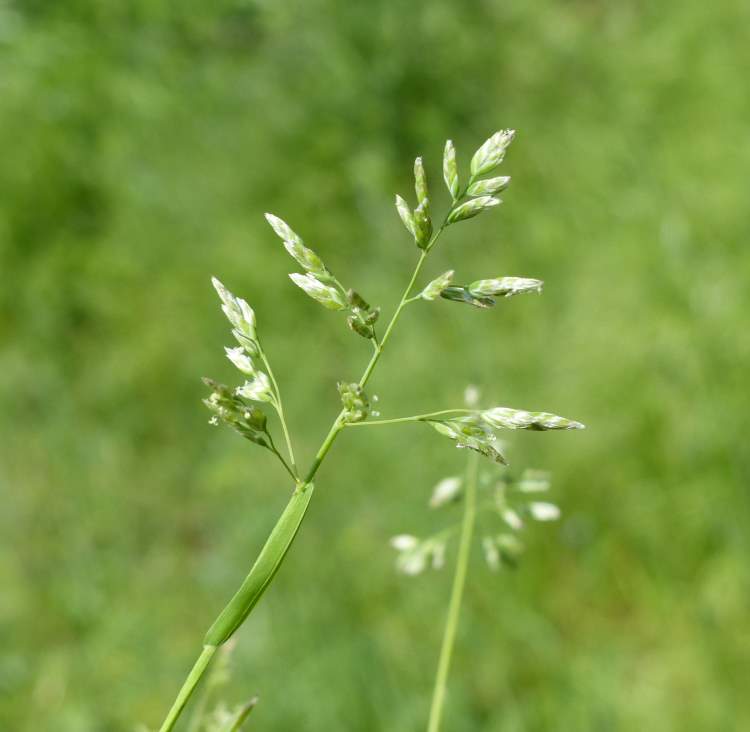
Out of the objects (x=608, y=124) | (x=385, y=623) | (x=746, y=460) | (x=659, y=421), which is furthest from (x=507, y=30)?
(x=385, y=623)

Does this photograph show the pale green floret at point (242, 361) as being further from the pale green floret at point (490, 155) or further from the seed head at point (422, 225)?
the pale green floret at point (490, 155)

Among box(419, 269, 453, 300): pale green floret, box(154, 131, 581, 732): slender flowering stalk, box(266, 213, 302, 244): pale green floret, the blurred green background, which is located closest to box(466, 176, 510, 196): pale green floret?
box(154, 131, 581, 732): slender flowering stalk

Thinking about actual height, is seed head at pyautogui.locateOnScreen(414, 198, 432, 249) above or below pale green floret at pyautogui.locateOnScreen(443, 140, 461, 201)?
below

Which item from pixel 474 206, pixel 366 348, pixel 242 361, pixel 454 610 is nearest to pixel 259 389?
pixel 242 361

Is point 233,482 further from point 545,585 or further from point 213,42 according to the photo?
point 213,42

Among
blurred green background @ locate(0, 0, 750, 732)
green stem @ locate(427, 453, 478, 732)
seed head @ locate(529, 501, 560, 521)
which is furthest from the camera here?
blurred green background @ locate(0, 0, 750, 732)

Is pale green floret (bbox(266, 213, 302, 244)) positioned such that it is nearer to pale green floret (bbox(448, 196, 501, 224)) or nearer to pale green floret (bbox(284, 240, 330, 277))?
pale green floret (bbox(284, 240, 330, 277))

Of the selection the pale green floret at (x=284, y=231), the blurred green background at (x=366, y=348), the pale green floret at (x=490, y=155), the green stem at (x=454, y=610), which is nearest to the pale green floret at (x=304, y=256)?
the pale green floret at (x=284, y=231)
